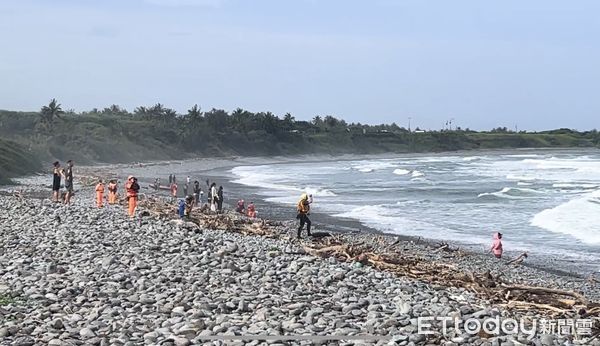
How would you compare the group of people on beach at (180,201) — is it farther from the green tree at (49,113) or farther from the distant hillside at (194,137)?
the green tree at (49,113)

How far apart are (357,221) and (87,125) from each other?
69.2 meters

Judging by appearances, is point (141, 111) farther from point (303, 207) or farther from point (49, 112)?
point (303, 207)

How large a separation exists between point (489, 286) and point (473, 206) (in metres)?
23.8

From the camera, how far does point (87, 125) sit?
89.6 meters

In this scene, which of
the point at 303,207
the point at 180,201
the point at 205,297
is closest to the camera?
the point at 205,297

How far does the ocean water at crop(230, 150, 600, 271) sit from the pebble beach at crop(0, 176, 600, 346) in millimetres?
8852

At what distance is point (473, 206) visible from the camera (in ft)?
111

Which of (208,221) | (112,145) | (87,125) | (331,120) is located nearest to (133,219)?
(208,221)

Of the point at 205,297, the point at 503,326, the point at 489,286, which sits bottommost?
the point at 489,286

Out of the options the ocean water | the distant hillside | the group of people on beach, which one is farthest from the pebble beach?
the distant hillside

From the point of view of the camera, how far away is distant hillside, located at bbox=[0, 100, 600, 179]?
75.5m

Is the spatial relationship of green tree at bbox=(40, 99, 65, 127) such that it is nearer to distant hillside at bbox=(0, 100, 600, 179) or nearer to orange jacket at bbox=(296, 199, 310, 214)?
distant hillside at bbox=(0, 100, 600, 179)

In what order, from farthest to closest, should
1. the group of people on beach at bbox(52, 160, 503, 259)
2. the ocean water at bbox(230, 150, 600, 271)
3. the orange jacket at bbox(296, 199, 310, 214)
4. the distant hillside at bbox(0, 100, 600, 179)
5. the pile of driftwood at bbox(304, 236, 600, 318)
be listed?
1. the distant hillside at bbox(0, 100, 600, 179)
2. the ocean water at bbox(230, 150, 600, 271)
3. the orange jacket at bbox(296, 199, 310, 214)
4. the group of people on beach at bbox(52, 160, 503, 259)
5. the pile of driftwood at bbox(304, 236, 600, 318)

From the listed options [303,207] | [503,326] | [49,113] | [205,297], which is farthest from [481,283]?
[49,113]
